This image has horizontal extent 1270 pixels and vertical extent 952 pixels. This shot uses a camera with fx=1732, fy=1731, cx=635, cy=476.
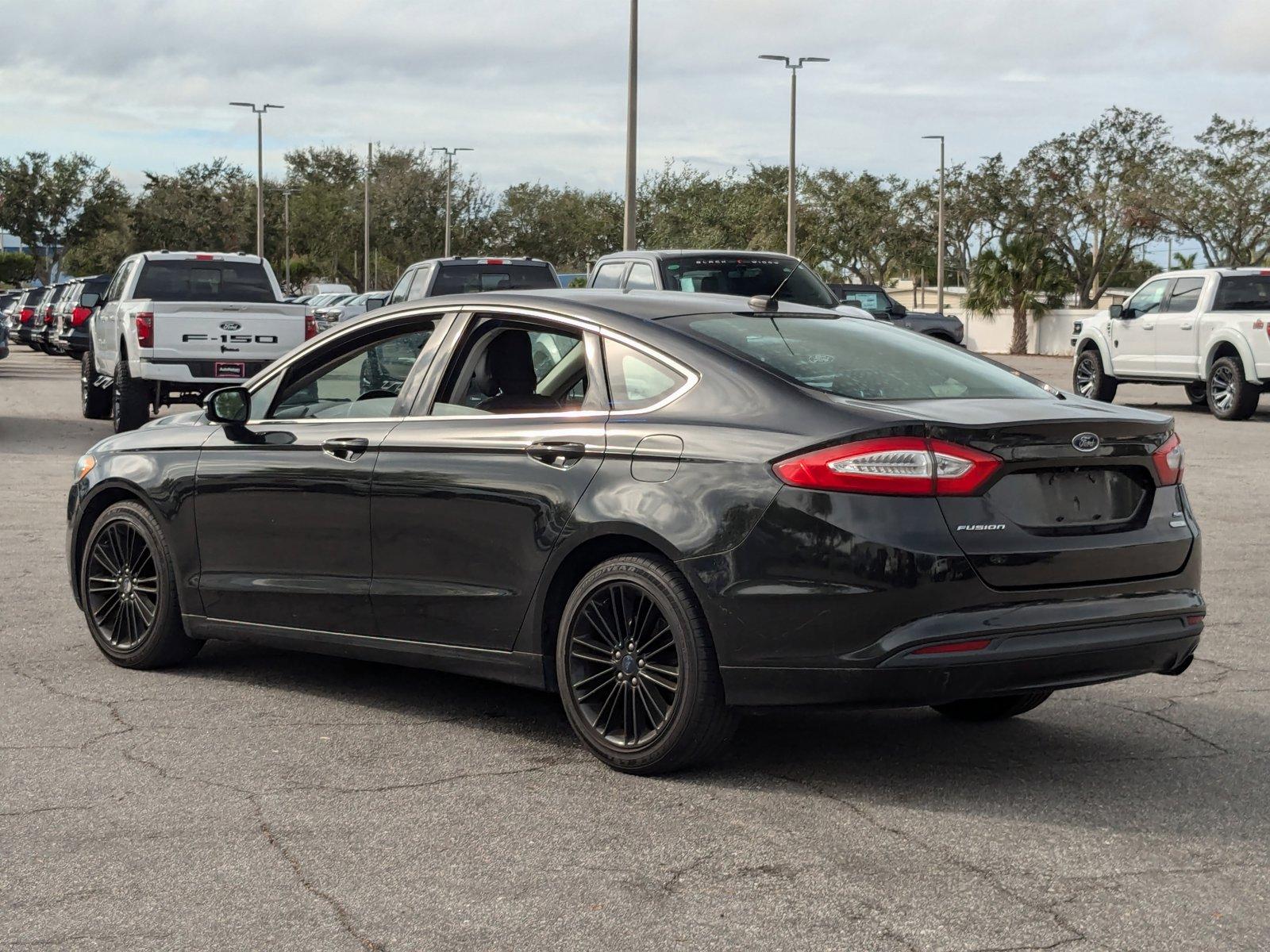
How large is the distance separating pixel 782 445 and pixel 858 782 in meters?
1.12

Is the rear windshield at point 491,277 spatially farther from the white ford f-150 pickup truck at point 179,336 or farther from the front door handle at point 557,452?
the front door handle at point 557,452

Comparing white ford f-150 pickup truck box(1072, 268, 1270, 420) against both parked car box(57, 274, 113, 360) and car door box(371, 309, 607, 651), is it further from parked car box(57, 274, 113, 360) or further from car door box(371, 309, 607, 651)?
parked car box(57, 274, 113, 360)

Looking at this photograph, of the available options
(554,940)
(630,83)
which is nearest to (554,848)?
(554,940)

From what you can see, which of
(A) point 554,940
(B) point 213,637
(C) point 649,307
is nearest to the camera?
(A) point 554,940

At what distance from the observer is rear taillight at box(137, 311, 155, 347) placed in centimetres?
1803

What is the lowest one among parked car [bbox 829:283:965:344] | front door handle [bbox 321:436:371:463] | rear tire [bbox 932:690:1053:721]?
rear tire [bbox 932:690:1053:721]

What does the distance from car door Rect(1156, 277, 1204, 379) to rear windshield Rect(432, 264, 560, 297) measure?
8.87 m

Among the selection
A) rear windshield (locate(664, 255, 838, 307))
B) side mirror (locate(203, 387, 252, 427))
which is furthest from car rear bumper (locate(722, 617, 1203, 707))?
rear windshield (locate(664, 255, 838, 307))

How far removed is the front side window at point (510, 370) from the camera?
598 centimetres

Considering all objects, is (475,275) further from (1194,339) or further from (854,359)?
(854,359)

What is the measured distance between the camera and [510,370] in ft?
20.2

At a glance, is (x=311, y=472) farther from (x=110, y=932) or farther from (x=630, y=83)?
(x=630, y=83)

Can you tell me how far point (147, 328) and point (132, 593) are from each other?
11492mm

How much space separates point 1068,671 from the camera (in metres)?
5.15
